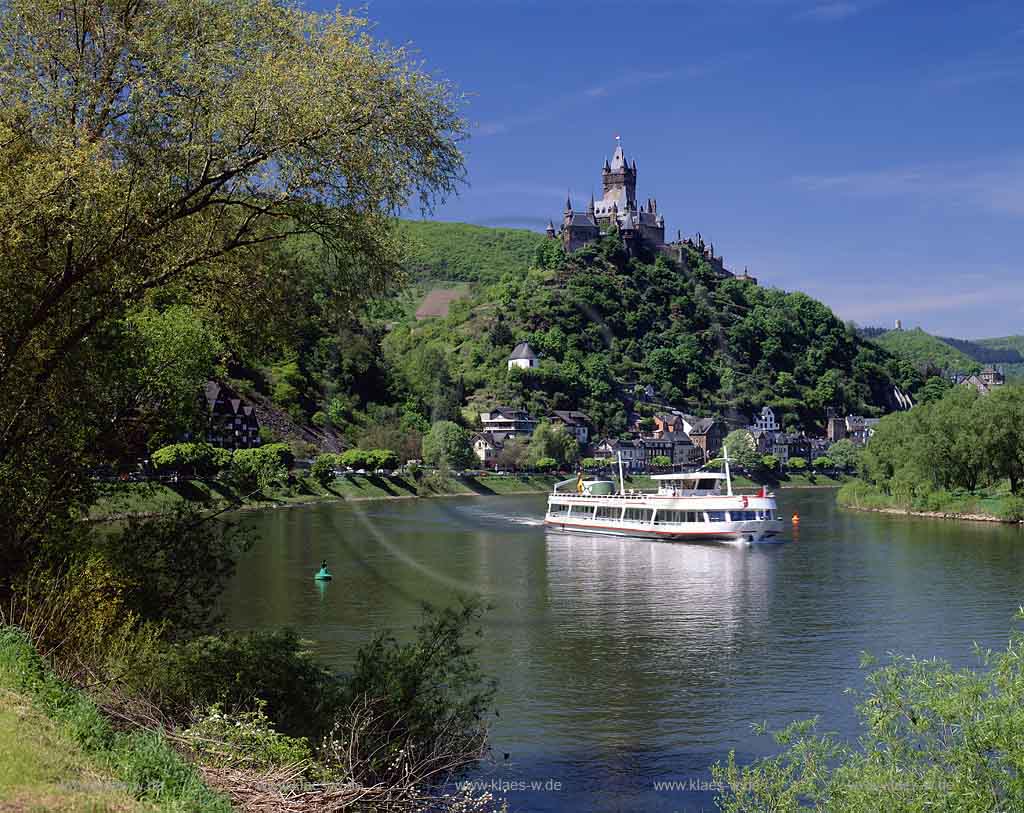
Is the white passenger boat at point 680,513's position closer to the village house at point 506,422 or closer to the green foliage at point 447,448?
the green foliage at point 447,448

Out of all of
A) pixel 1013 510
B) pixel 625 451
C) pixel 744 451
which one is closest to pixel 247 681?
pixel 1013 510

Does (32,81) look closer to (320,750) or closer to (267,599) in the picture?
(320,750)

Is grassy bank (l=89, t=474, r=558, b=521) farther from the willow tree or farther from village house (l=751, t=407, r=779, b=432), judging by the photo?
village house (l=751, t=407, r=779, b=432)

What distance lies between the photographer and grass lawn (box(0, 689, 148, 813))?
24.5ft

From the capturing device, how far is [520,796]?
51.4ft

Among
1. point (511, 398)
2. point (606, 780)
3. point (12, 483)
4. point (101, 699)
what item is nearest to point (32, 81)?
point (12, 483)

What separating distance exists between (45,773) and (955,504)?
6615cm

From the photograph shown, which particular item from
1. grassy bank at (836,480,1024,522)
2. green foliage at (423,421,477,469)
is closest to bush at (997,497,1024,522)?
grassy bank at (836,480,1024,522)

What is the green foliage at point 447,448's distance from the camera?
4301 inches

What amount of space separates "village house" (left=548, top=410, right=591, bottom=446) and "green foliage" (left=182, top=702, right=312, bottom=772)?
424 ft

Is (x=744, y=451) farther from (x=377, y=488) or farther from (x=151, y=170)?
(x=151, y=170)

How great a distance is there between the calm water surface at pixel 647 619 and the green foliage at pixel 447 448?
47898 millimetres

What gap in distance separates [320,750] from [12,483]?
4989 millimetres

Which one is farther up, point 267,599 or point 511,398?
point 511,398
